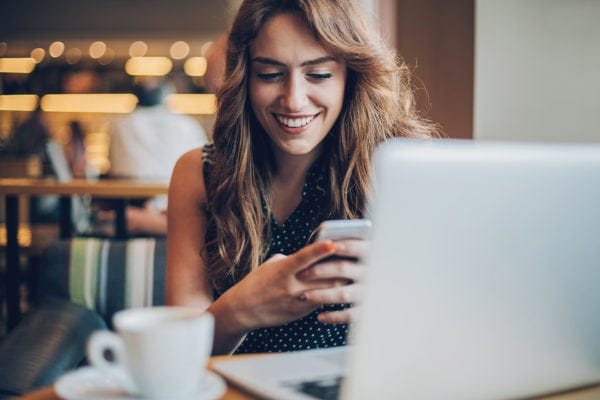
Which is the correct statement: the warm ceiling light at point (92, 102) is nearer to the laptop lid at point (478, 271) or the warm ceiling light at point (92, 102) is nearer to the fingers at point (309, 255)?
the fingers at point (309, 255)

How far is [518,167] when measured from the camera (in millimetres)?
754

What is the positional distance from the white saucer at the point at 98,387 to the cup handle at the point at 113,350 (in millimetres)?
15

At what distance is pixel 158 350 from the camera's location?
2.48 feet

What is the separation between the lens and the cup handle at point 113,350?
2.59 ft

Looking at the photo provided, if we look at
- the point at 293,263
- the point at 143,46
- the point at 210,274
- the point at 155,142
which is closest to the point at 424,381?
the point at 293,263

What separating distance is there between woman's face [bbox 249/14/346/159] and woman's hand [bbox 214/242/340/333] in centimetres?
42

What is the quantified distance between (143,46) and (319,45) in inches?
294

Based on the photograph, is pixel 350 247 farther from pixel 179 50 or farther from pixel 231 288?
pixel 179 50

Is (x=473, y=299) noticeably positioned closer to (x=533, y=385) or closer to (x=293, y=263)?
(x=533, y=385)

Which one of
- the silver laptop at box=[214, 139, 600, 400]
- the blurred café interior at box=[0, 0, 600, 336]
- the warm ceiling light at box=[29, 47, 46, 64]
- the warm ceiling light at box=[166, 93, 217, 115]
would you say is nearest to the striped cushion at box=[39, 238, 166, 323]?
the blurred café interior at box=[0, 0, 600, 336]

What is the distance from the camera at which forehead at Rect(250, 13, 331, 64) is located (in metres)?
1.52

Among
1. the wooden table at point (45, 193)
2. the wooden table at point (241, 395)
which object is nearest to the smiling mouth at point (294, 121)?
the wooden table at point (241, 395)

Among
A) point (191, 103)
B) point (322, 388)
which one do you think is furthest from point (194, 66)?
point (322, 388)

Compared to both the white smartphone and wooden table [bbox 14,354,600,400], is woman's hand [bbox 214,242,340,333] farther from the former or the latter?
wooden table [bbox 14,354,600,400]
